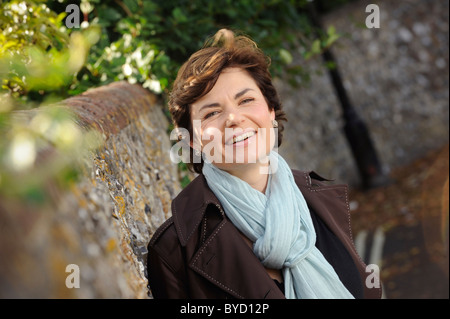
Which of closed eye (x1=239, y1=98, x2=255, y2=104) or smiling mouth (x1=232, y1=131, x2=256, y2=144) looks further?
closed eye (x1=239, y1=98, x2=255, y2=104)

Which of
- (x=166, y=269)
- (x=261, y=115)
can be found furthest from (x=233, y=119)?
(x=166, y=269)

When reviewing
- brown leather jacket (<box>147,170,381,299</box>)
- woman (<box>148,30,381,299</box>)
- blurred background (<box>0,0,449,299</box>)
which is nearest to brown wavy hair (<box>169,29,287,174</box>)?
woman (<box>148,30,381,299</box>)

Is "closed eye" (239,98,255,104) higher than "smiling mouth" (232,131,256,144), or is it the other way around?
"closed eye" (239,98,255,104)

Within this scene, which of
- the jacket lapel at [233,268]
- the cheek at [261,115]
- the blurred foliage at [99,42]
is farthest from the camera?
the blurred foliage at [99,42]

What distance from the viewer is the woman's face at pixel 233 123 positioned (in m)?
2.13

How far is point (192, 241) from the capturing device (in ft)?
6.62

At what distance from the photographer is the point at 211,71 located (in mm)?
2203

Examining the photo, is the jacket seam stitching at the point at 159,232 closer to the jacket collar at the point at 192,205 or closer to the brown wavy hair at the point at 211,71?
the jacket collar at the point at 192,205

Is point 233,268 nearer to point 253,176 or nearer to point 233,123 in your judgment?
point 253,176

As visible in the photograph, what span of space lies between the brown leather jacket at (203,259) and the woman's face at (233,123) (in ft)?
0.62

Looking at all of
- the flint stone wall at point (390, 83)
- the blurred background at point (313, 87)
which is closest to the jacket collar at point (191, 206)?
the blurred background at point (313, 87)

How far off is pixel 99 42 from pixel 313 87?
5955 mm

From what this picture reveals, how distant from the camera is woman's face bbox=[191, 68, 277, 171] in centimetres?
213

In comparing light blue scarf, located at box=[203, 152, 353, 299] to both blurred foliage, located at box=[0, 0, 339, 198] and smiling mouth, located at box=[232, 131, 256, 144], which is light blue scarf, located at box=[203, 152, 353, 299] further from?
blurred foliage, located at box=[0, 0, 339, 198]
